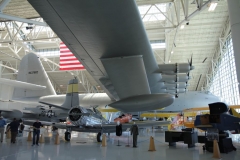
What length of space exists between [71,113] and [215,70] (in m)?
30.3

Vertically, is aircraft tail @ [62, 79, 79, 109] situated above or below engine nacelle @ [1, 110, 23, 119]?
above

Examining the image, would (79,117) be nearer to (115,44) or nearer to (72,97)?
(72,97)

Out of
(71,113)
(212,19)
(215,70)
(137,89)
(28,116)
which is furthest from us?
(215,70)

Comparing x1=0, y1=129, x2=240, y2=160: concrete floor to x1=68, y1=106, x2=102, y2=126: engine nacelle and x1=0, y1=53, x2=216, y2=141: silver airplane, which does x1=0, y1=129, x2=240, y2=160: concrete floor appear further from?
x1=0, y1=53, x2=216, y2=141: silver airplane

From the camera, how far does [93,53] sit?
509 centimetres

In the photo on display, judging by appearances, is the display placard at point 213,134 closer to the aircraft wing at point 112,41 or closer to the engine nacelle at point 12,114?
the aircraft wing at point 112,41

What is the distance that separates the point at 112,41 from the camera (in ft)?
14.7

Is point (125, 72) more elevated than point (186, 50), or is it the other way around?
point (186, 50)

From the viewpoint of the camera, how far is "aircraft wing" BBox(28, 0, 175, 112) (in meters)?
3.41

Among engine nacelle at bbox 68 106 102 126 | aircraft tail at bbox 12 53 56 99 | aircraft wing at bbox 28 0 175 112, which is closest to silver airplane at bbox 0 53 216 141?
aircraft tail at bbox 12 53 56 99

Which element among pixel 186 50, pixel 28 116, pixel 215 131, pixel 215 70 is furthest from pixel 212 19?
pixel 28 116

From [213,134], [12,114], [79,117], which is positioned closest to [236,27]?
[213,134]

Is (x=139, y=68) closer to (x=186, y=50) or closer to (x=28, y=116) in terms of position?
(x=28, y=116)

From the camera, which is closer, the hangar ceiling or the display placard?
the display placard
